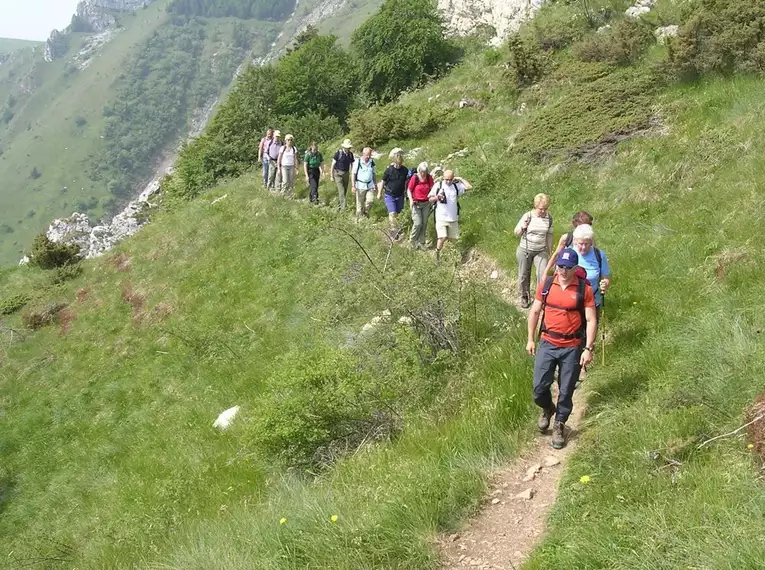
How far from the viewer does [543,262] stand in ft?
28.5

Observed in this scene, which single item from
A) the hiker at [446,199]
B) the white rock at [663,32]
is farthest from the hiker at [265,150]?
the white rock at [663,32]

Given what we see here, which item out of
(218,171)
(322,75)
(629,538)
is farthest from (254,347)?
(322,75)

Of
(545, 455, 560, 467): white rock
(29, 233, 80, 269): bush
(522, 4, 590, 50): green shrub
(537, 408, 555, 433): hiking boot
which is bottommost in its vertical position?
(545, 455, 560, 467): white rock

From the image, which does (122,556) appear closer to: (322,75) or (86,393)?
(86,393)

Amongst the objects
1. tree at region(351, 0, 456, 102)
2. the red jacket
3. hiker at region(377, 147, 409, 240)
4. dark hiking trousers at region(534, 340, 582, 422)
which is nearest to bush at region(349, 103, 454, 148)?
hiker at region(377, 147, 409, 240)

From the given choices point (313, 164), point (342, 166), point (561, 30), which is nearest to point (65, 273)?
point (313, 164)

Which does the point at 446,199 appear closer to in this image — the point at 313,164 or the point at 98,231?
the point at 313,164

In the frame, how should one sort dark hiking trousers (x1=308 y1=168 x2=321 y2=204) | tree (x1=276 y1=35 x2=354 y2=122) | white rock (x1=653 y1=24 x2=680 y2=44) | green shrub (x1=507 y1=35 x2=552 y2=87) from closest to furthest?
white rock (x1=653 y1=24 x2=680 y2=44), dark hiking trousers (x1=308 y1=168 x2=321 y2=204), green shrub (x1=507 y1=35 x2=552 y2=87), tree (x1=276 y1=35 x2=354 y2=122)

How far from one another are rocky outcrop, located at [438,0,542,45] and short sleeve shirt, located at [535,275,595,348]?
Answer: 24537 mm

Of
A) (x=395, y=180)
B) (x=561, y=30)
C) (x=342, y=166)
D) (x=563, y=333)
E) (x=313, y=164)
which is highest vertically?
(x=561, y=30)

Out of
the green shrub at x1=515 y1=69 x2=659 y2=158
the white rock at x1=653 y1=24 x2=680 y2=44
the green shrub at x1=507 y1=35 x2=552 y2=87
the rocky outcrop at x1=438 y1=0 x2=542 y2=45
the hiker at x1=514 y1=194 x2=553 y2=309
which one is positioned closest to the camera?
the hiker at x1=514 y1=194 x2=553 y2=309

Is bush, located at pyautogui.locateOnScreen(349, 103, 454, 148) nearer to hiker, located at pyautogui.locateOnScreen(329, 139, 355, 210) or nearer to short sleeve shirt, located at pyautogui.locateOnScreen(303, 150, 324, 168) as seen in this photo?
short sleeve shirt, located at pyautogui.locateOnScreen(303, 150, 324, 168)

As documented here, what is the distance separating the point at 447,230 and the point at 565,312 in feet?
20.2

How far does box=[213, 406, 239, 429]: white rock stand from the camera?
31.1 ft
